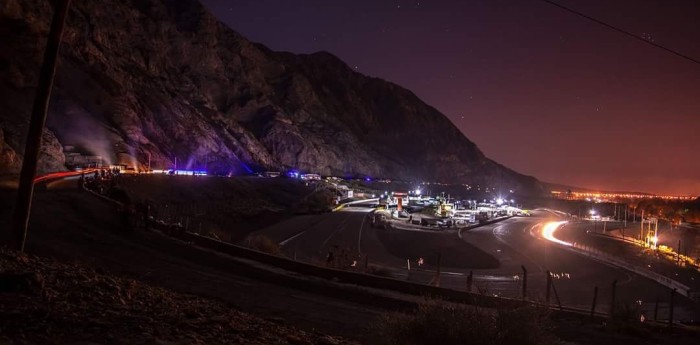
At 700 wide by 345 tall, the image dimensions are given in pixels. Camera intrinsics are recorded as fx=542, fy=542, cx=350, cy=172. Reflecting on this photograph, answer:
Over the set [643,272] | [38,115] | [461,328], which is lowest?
[643,272]

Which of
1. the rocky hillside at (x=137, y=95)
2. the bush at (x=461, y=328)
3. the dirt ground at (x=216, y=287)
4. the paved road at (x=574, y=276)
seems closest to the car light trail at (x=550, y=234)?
the paved road at (x=574, y=276)

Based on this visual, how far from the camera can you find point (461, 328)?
33.7ft

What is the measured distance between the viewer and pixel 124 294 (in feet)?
36.0

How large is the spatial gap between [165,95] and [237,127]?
3432 centimetres

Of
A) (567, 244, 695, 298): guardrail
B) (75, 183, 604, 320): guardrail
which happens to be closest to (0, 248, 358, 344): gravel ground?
(75, 183, 604, 320): guardrail

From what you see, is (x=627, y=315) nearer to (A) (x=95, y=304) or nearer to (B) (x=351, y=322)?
(B) (x=351, y=322)

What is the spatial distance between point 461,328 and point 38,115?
10.4 m

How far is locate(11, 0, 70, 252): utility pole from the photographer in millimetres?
12344

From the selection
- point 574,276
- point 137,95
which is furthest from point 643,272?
point 137,95

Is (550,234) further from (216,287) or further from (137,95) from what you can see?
(216,287)

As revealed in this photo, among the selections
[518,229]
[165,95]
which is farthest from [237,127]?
[518,229]

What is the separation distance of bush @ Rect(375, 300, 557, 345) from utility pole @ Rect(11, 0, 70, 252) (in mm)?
8935

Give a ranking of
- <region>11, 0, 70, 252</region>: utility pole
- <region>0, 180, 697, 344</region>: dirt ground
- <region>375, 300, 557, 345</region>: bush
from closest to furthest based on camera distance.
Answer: <region>375, 300, 557, 345</region>: bush → <region>0, 180, 697, 344</region>: dirt ground → <region>11, 0, 70, 252</region>: utility pole

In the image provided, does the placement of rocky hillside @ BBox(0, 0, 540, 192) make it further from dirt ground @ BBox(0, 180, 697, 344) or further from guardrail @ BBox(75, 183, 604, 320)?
guardrail @ BBox(75, 183, 604, 320)
